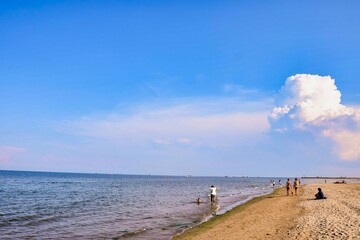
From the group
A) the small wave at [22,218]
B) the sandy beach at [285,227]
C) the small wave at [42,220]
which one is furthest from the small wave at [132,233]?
the small wave at [22,218]

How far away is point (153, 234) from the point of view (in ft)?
72.2

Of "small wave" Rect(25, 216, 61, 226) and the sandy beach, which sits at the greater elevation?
the sandy beach

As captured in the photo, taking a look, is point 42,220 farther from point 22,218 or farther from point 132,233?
point 132,233

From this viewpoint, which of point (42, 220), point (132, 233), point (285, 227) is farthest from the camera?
point (42, 220)

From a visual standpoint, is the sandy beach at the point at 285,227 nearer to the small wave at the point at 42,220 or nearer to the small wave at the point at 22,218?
the small wave at the point at 42,220

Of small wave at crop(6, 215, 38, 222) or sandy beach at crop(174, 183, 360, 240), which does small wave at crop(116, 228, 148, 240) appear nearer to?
sandy beach at crop(174, 183, 360, 240)

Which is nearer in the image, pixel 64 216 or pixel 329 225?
pixel 329 225

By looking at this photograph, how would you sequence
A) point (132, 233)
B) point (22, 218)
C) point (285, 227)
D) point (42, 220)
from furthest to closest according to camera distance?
point (22, 218)
point (42, 220)
point (132, 233)
point (285, 227)

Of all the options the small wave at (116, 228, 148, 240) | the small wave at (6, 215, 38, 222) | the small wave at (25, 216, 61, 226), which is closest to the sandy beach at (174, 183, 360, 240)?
the small wave at (116, 228, 148, 240)

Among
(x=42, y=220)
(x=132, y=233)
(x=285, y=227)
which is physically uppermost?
(x=285, y=227)

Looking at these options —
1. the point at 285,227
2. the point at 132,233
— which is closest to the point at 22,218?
the point at 132,233

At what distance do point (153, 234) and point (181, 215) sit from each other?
9.33m

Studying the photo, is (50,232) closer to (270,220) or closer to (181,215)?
(181,215)

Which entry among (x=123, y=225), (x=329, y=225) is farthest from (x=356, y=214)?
(x=123, y=225)
